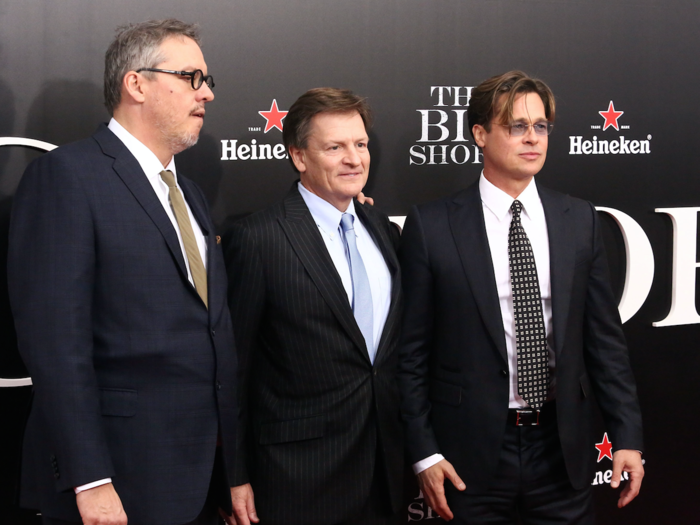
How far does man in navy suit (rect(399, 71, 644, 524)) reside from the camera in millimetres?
2033

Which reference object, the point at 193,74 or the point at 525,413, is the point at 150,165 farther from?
the point at 525,413

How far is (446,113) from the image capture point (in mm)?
2805

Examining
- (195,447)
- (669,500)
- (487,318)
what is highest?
(487,318)

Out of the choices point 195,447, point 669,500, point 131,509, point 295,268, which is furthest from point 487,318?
point 669,500

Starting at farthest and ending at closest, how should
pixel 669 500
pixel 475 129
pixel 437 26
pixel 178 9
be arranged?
pixel 669 500
pixel 437 26
pixel 178 9
pixel 475 129

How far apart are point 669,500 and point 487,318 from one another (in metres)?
1.80

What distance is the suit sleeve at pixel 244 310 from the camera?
1996 mm

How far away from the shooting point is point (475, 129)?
2236 mm

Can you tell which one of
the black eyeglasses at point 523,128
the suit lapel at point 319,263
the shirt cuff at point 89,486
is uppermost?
the black eyeglasses at point 523,128

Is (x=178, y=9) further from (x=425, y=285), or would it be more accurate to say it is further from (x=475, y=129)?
(x=425, y=285)

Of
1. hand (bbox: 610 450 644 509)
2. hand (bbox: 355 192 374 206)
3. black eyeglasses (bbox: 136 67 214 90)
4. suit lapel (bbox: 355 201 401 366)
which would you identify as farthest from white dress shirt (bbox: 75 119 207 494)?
hand (bbox: 610 450 644 509)

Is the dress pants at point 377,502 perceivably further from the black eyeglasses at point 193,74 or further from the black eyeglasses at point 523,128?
the black eyeglasses at point 193,74

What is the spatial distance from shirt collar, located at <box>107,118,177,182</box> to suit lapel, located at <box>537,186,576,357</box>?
1.07 meters

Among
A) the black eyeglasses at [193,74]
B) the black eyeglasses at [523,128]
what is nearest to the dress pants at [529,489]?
the black eyeglasses at [523,128]
